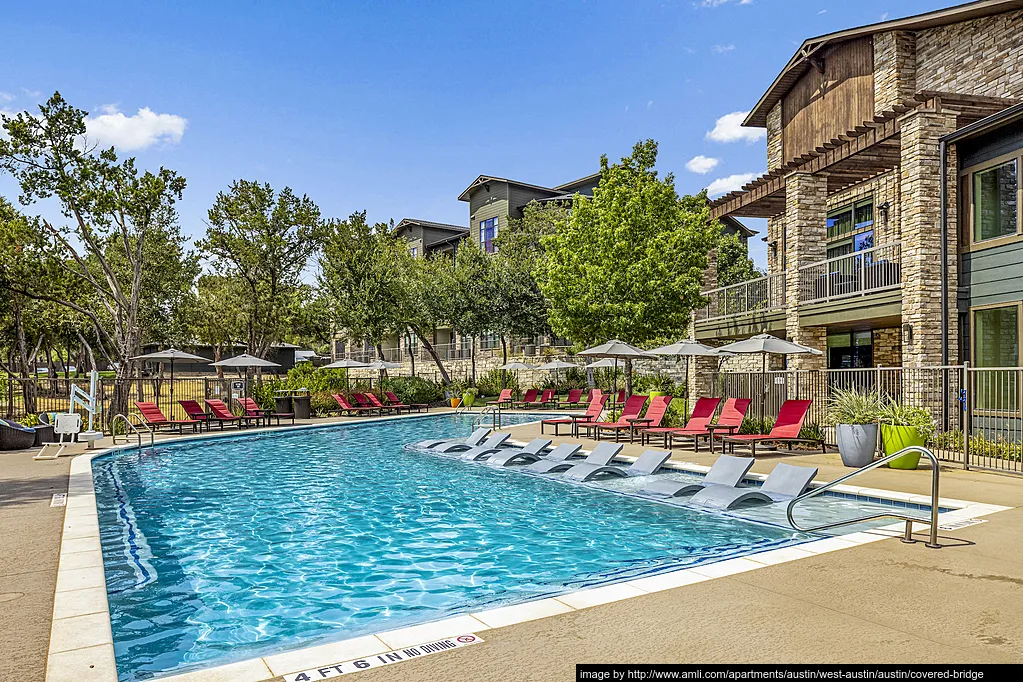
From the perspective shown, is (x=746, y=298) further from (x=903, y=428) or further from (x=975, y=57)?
(x=903, y=428)

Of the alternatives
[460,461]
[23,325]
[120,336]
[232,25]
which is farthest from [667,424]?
[23,325]

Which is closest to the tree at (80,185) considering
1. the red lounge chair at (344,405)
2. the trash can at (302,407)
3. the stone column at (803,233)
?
the trash can at (302,407)

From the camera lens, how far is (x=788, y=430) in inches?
563

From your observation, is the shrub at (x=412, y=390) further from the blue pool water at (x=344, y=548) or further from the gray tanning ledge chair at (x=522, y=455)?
the blue pool water at (x=344, y=548)

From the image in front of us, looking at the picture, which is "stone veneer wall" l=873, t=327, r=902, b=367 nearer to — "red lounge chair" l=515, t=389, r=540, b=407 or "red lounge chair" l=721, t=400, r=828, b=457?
"red lounge chair" l=721, t=400, r=828, b=457

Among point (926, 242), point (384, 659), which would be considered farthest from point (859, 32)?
point (384, 659)

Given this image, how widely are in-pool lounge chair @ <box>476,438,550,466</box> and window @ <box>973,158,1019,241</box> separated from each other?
983 cm

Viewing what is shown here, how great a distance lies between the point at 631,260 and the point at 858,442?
12912 mm

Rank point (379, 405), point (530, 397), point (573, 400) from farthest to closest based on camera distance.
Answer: point (530, 397) → point (573, 400) → point (379, 405)

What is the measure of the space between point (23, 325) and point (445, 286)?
17653 millimetres

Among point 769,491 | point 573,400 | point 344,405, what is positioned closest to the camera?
point 769,491

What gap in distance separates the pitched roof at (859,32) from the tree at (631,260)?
3.93 metres

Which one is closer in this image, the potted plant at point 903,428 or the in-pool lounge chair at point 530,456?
the potted plant at point 903,428

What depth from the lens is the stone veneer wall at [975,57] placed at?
1606cm
